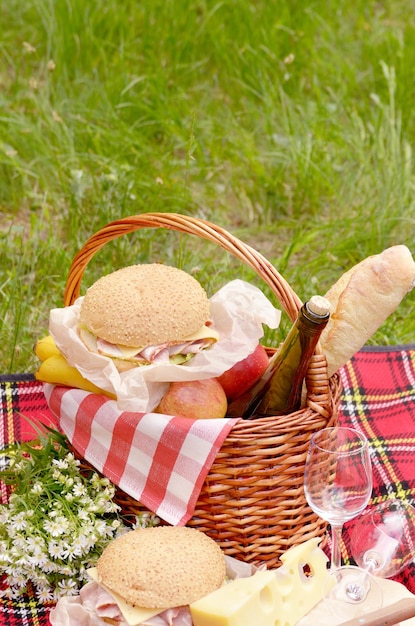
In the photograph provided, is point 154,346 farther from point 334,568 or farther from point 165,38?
point 165,38

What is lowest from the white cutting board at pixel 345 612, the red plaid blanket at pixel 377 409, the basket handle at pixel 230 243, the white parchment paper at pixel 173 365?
the red plaid blanket at pixel 377 409

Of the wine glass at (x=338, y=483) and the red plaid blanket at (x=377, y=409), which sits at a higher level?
the wine glass at (x=338, y=483)

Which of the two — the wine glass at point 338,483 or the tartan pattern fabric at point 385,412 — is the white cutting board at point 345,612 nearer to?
the wine glass at point 338,483

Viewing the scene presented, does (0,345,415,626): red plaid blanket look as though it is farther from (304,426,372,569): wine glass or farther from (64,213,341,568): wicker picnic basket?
(304,426,372,569): wine glass

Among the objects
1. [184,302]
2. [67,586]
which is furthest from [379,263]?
[67,586]

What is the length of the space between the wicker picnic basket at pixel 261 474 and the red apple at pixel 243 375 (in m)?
0.21

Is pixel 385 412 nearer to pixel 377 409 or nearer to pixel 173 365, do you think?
pixel 377 409

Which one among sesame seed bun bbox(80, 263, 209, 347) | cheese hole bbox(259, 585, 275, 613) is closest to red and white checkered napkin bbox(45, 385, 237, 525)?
sesame seed bun bbox(80, 263, 209, 347)

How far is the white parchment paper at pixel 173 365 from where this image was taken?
1.90 meters

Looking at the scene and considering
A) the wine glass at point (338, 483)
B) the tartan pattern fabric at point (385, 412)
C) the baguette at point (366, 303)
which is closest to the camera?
the wine glass at point (338, 483)

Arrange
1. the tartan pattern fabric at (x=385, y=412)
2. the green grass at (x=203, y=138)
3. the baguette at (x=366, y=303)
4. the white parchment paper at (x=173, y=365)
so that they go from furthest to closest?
the green grass at (x=203, y=138) → the tartan pattern fabric at (x=385, y=412) → the baguette at (x=366, y=303) → the white parchment paper at (x=173, y=365)

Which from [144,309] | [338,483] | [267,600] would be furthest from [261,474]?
[144,309]

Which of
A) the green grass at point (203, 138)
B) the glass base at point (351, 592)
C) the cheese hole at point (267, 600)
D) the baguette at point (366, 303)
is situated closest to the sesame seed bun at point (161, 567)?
the cheese hole at point (267, 600)

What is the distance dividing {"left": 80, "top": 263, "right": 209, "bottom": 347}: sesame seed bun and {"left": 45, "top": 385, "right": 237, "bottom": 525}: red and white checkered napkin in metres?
0.17
